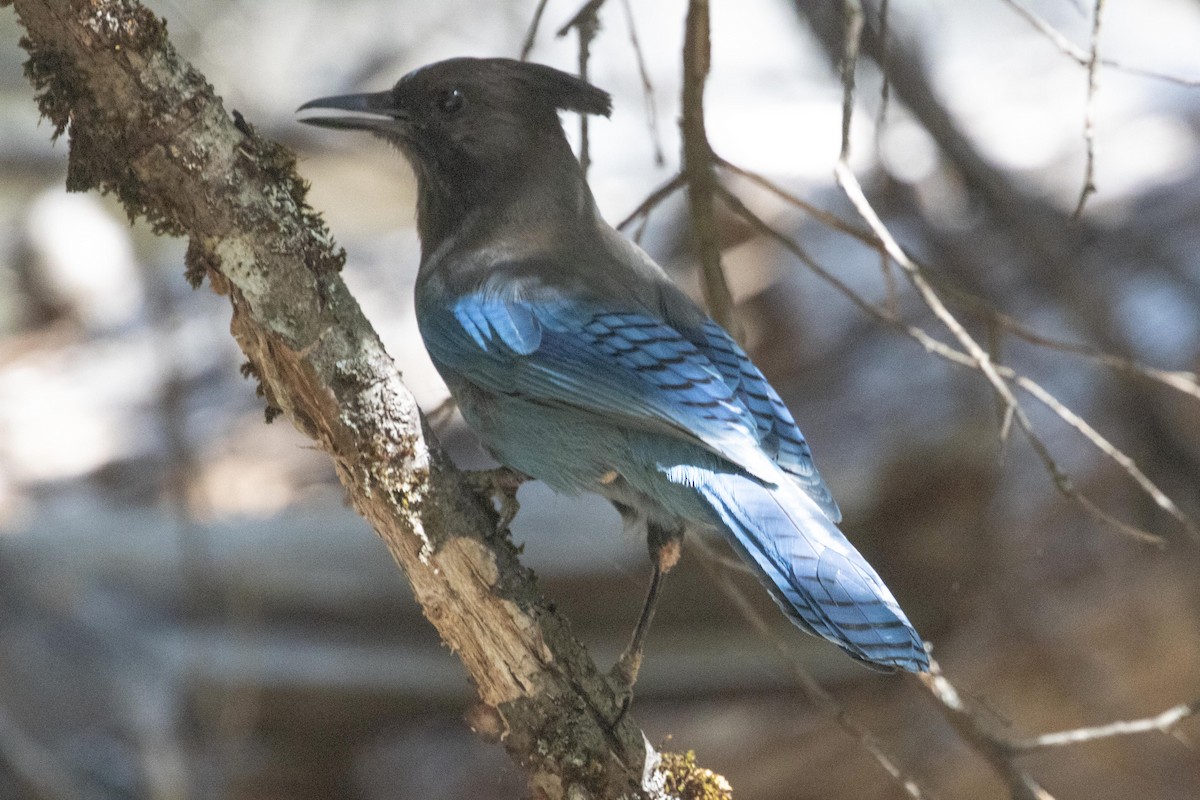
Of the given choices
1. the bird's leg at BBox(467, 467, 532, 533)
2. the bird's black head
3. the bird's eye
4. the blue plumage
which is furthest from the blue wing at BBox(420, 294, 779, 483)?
the bird's eye

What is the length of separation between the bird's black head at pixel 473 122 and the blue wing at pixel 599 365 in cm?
48

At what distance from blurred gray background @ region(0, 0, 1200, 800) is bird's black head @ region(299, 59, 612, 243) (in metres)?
0.73

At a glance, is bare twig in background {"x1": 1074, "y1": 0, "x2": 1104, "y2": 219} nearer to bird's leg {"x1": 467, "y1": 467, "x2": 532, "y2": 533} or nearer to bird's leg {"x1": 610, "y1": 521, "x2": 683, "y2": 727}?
bird's leg {"x1": 610, "y1": 521, "x2": 683, "y2": 727}

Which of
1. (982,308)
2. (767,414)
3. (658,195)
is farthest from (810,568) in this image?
(658,195)

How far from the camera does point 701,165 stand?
2.92 meters

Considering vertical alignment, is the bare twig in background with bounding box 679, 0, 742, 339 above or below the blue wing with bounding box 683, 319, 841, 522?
above

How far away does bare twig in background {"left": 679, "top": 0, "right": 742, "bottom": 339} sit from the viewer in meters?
2.82

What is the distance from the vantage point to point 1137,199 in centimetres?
502

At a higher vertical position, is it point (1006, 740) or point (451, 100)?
point (451, 100)

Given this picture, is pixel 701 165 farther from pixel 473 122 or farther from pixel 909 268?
pixel 909 268

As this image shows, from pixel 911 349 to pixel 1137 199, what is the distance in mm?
1123

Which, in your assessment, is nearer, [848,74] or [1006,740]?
[848,74]

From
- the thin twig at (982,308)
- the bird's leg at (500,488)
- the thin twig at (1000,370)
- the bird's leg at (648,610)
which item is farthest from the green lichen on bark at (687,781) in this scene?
the thin twig at (982,308)

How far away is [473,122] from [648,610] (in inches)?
53.1
